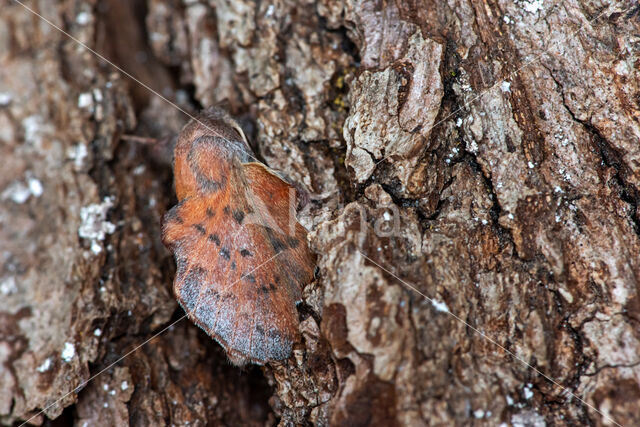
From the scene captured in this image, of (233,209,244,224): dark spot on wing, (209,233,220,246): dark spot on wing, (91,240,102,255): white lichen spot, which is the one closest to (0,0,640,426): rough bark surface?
(91,240,102,255): white lichen spot

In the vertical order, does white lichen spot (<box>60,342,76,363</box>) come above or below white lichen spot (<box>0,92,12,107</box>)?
below

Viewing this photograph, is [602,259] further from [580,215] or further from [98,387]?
[98,387]

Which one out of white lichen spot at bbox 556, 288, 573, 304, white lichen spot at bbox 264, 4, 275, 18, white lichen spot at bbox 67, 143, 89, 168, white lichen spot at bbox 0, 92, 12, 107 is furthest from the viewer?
white lichen spot at bbox 264, 4, 275, 18

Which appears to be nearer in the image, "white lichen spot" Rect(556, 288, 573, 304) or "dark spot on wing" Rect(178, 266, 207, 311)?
"white lichen spot" Rect(556, 288, 573, 304)

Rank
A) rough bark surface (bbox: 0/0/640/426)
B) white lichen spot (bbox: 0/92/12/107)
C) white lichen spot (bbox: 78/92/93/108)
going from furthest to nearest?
white lichen spot (bbox: 78/92/93/108), white lichen spot (bbox: 0/92/12/107), rough bark surface (bbox: 0/0/640/426)

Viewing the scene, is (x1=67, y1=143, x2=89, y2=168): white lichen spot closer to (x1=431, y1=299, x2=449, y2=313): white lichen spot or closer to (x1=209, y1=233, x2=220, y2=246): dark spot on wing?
(x1=209, y1=233, x2=220, y2=246): dark spot on wing
